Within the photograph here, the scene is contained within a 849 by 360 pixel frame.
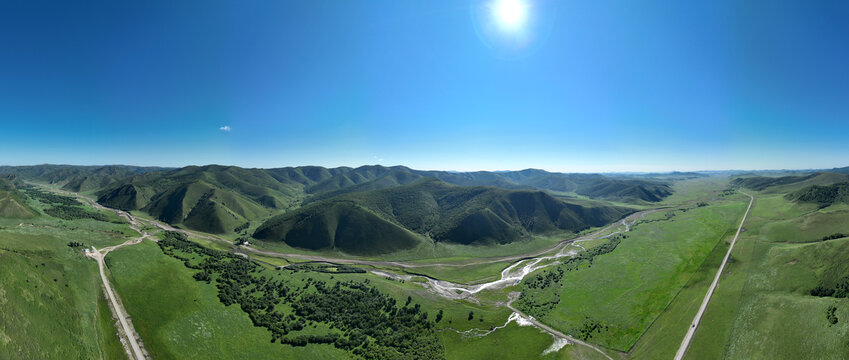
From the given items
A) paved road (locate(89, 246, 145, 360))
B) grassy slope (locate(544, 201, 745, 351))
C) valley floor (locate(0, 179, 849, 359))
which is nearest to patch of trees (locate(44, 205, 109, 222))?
valley floor (locate(0, 179, 849, 359))

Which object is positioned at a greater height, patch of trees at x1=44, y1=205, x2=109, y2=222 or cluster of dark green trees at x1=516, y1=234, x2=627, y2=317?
patch of trees at x1=44, y1=205, x2=109, y2=222

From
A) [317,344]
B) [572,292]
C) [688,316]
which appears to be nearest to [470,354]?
[317,344]

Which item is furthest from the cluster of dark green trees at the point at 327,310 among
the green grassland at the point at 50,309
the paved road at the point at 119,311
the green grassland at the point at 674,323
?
the green grassland at the point at 674,323

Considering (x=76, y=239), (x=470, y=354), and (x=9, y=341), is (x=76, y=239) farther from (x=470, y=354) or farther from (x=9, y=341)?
(x=470, y=354)

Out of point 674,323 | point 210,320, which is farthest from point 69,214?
point 674,323

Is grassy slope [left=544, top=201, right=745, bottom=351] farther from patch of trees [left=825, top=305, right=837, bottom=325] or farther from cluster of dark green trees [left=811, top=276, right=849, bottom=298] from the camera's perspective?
patch of trees [left=825, top=305, right=837, bottom=325]

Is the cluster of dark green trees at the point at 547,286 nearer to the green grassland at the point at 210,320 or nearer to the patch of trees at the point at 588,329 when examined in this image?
the green grassland at the point at 210,320
